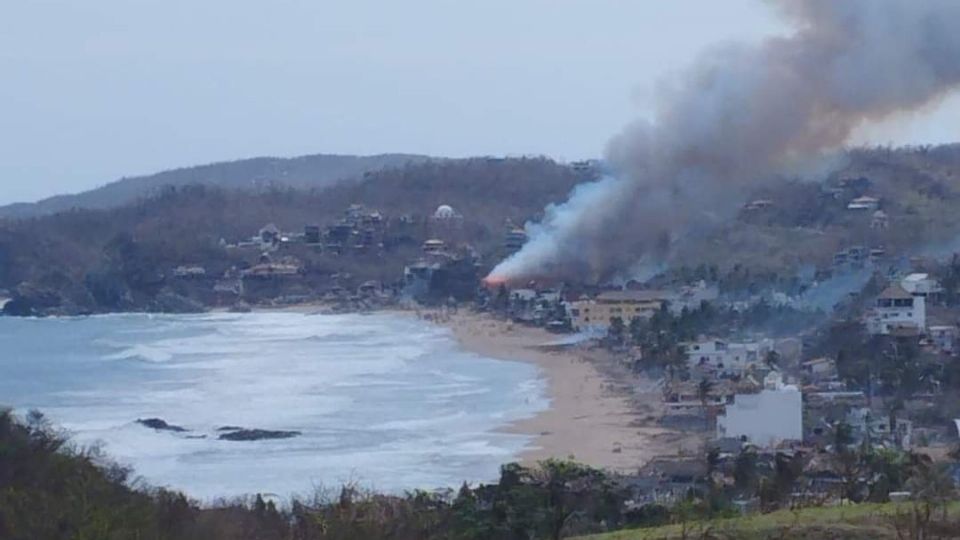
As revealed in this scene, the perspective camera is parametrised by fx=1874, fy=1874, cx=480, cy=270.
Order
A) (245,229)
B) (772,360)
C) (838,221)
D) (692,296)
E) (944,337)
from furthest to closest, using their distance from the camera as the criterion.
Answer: (245,229), (838,221), (692,296), (944,337), (772,360)

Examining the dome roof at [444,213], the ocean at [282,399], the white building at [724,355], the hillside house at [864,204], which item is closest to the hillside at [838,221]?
the hillside house at [864,204]

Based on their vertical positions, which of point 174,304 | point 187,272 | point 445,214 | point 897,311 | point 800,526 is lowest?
point 800,526

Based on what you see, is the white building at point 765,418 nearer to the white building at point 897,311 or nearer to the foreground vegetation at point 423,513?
the foreground vegetation at point 423,513

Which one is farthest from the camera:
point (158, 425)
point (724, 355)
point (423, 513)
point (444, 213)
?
point (444, 213)

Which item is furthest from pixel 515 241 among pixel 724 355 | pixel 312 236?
pixel 724 355

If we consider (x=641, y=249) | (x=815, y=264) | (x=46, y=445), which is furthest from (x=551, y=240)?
(x=46, y=445)

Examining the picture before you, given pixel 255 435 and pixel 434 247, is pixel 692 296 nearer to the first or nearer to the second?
pixel 255 435

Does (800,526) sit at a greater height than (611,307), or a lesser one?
lesser

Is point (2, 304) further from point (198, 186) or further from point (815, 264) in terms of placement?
point (815, 264)
